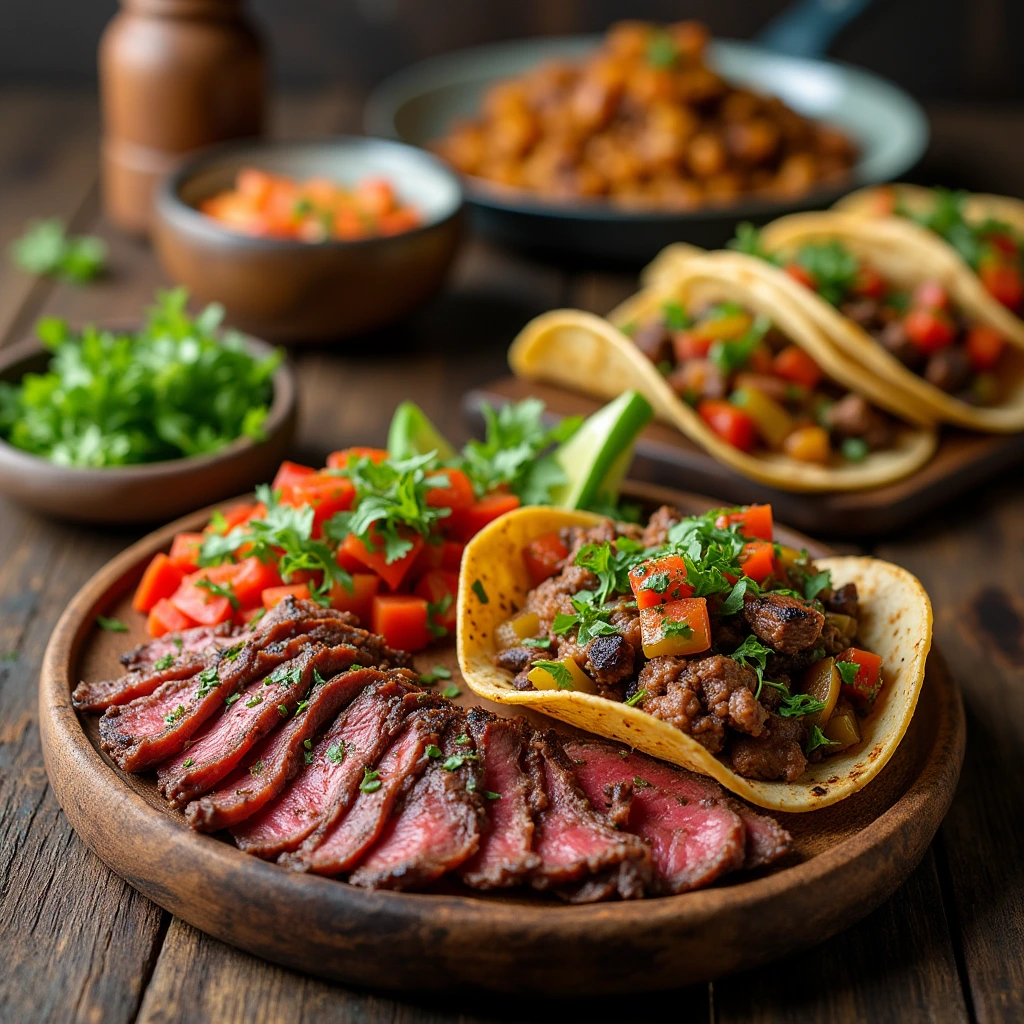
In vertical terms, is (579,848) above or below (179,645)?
above

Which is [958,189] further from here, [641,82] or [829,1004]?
[829,1004]

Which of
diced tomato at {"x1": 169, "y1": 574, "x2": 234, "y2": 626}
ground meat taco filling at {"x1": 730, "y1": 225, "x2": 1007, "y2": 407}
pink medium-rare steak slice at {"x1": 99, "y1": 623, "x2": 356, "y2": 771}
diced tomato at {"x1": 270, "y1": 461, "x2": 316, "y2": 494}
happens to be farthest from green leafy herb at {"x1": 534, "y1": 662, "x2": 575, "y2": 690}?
ground meat taco filling at {"x1": 730, "y1": 225, "x2": 1007, "y2": 407}

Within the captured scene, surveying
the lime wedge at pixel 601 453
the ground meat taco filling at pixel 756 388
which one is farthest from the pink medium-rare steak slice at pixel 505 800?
the ground meat taco filling at pixel 756 388

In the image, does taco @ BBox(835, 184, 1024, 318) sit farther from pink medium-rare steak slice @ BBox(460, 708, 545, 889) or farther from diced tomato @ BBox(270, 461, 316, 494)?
pink medium-rare steak slice @ BBox(460, 708, 545, 889)

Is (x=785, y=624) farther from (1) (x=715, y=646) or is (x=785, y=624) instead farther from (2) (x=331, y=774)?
(2) (x=331, y=774)

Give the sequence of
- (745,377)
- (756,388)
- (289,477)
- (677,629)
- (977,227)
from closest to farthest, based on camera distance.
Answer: (677,629) → (289,477) → (756,388) → (745,377) → (977,227)

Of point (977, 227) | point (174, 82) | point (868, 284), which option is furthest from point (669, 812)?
point (174, 82)
